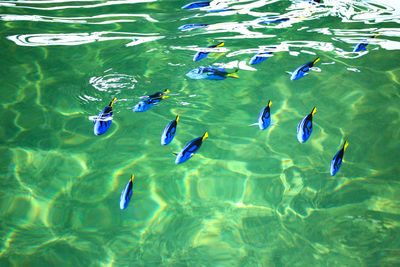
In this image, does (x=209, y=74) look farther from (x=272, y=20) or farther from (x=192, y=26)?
(x=272, y=20)

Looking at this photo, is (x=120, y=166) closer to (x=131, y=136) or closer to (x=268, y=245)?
(x=131, y=136)

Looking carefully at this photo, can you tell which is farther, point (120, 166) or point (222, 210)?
point (120, 166)

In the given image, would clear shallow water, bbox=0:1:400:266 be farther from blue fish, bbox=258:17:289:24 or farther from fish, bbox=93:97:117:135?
fish, bbox=93:97:117:135

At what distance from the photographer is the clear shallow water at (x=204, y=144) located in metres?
3.03

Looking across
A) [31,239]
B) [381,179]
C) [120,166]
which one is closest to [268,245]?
[381,179]

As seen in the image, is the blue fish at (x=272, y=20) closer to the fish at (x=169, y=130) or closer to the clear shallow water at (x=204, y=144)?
the clear shallow water at (x=204, y=144)

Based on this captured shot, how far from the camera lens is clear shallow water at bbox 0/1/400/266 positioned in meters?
3.03

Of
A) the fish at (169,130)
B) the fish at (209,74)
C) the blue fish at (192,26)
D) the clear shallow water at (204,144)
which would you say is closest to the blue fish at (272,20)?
the clear shallow water at (204,144)

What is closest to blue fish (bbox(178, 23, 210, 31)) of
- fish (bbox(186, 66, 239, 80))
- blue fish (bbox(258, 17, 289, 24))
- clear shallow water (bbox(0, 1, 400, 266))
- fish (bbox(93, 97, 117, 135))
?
clear shallow water (bbox(0, 1, 400, 266))

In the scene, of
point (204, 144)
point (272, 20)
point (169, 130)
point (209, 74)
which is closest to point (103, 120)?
point (169, 130)

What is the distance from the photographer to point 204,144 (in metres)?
3.91

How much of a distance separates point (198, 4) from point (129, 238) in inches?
183

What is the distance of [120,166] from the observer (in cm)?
365

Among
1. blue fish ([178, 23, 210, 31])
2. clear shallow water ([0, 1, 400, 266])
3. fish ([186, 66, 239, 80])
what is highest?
blue fish ([178, 23, 210, 31])
